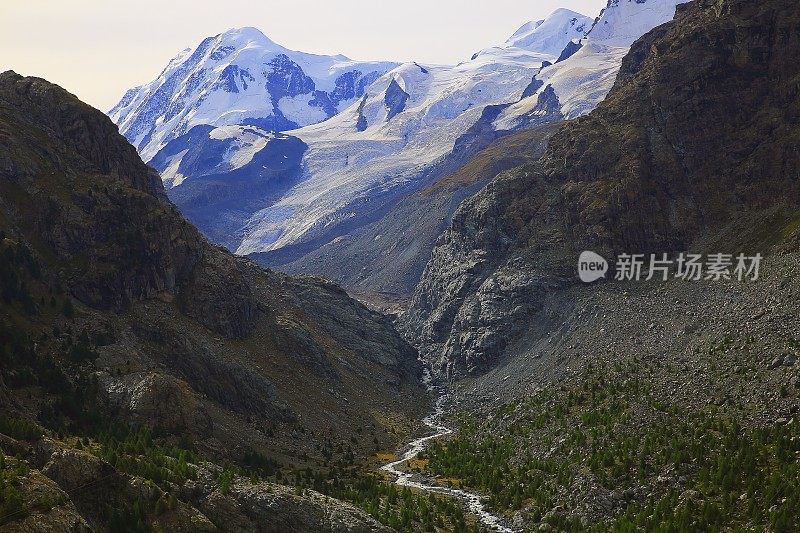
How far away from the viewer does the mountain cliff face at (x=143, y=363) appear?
162ft

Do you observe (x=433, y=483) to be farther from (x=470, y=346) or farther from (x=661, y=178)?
(x=661, y=178)

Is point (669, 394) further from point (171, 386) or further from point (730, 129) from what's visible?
point (730, 129)

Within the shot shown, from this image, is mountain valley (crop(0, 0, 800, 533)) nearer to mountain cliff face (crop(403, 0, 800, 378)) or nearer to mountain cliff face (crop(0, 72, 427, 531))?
mountain cliff face (crop(0, 72, 427, 531))

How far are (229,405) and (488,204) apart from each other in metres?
68.7

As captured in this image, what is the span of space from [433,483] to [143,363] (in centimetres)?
2933

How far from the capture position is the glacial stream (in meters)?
64.7

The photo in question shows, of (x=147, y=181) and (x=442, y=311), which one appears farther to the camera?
(x=442, y=311)

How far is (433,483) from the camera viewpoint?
75750mm

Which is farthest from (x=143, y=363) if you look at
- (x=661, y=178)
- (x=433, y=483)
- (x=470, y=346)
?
(x=661, y=178)

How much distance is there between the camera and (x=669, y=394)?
73.1m

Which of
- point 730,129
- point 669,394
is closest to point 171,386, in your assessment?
point 669,394

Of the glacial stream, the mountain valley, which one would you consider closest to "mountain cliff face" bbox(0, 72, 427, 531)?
the mountain valley

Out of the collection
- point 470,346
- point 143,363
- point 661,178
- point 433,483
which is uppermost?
point 661,178

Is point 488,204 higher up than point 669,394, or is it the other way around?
point 488,204
